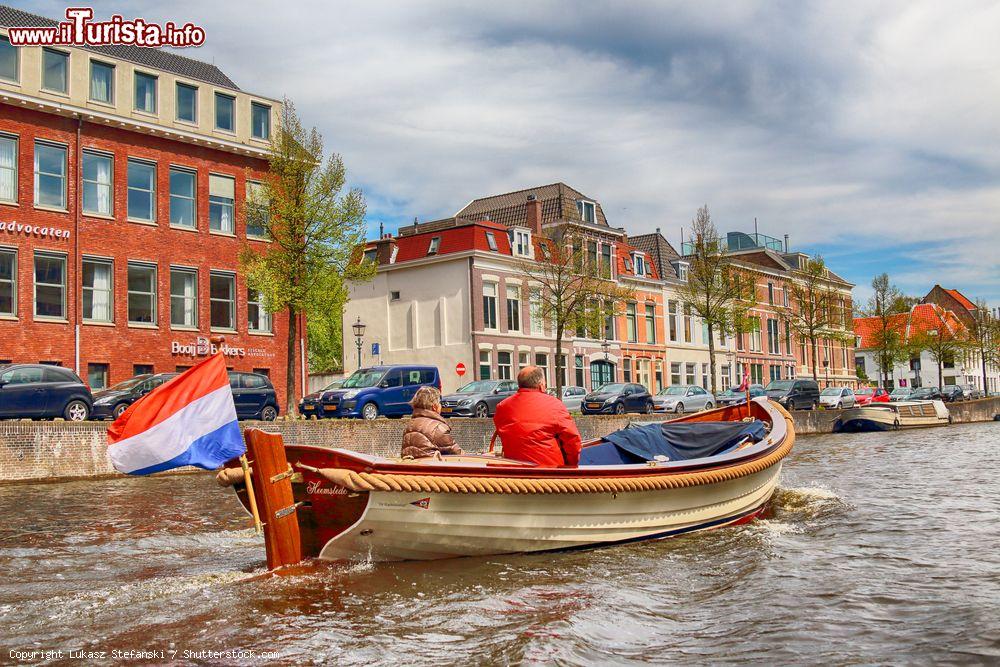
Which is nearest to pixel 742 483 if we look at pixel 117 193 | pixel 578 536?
pixel 578 536

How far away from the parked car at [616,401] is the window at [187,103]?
17.8 m

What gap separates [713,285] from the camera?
145 ft

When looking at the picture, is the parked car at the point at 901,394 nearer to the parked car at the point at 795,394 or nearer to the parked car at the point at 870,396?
the parked car at the point at 870,396

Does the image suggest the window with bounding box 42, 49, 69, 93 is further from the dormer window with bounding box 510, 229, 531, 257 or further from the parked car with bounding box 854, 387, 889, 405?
the parked car with bounding box 854, 387, 889, 405

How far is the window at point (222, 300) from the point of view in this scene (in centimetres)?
3378

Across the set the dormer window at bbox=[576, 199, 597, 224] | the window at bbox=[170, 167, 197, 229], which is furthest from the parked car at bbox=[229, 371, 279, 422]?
the dormer window at bbox=[576, 199, 597, 224]

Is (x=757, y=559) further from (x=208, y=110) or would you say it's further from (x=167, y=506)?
(x=208, y=110)

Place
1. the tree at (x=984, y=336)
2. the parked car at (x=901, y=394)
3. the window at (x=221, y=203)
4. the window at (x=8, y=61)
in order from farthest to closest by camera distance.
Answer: the tree at (x=984, y=336), the parked car at (x=901, y=394), the window at (x=221, y=203), the window at (x=8, y=61)

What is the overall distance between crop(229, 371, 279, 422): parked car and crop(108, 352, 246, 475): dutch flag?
18.9m

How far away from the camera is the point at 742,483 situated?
36.3 ft

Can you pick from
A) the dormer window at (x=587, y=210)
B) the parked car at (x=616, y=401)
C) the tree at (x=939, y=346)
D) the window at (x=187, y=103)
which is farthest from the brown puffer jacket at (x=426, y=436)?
the tree at (x=939, y=346)

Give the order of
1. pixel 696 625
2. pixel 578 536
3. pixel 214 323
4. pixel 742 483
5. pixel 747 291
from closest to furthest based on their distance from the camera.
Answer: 1. pixel 696 625
2. pixel 578 536
3. pixel 742 483
4. pixel 214 323
5. pixel 747 291

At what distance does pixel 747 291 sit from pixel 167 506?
3578 centimetres

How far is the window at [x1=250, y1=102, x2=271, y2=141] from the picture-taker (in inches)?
1410
